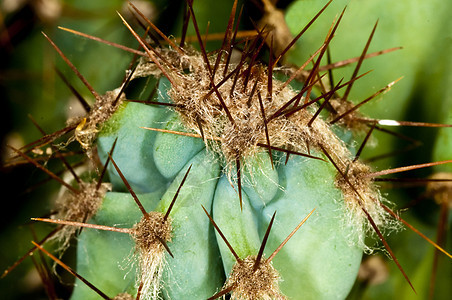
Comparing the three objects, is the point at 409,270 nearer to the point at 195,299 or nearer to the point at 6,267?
the point at 195,299

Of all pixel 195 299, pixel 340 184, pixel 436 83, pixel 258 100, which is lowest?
pixel 195 299

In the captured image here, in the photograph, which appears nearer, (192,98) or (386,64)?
(192,98)

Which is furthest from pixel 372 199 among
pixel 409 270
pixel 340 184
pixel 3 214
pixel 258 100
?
pixel 3 214

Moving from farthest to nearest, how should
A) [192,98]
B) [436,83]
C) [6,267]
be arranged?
[6,267]
[436,83]
[192,98]

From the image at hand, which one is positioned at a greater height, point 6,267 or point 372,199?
point 6,267

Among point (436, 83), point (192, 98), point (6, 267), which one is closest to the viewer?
point (192, 98)

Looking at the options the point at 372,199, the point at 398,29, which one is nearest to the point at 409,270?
the point at 372,199
